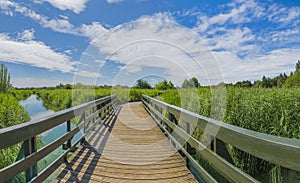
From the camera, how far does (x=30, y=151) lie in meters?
2.02

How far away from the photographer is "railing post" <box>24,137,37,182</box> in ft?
6.49

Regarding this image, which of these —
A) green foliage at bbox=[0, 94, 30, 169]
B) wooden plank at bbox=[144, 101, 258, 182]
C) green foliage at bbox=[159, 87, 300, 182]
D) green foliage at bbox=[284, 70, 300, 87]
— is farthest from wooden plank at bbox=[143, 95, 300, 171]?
green foliage at bbox=[284, 70, 300, 87]

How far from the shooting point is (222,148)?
201cm

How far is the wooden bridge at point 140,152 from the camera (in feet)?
4.59

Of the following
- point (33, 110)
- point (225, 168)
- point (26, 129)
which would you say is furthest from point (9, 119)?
point (33, 110)

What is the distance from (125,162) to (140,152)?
0.64 m

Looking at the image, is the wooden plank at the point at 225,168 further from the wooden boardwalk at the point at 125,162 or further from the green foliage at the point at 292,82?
the green foliage at the point at 292,82

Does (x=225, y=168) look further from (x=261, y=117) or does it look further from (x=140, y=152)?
(x=261, y=117)

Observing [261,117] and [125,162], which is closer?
[125,162]

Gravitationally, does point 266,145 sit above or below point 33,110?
above

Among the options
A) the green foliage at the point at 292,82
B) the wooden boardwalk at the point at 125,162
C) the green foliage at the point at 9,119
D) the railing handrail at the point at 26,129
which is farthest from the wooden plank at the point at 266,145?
the green foliage at the point at 292,82

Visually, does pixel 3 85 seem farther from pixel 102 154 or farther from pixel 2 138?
pixel 2 138

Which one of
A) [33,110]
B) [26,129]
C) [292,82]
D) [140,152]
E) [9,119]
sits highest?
[292,82]

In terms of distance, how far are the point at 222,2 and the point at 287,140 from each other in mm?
9968
